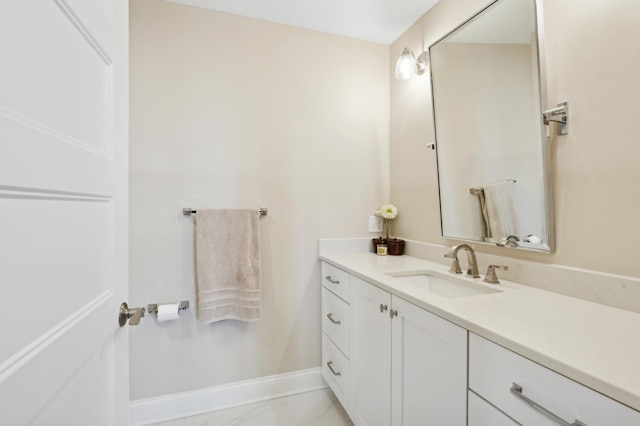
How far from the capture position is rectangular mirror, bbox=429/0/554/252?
3.74ft

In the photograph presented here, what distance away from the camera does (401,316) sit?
1.11 meters

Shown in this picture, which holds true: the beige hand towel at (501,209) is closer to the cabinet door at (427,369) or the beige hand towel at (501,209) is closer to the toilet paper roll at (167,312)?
the cabinet door at (427,369)

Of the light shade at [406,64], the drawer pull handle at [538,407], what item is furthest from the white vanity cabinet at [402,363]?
the light shade at [406,64]

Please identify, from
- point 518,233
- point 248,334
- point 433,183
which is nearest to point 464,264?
point 518,233

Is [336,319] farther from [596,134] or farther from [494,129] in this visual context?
[596,134]

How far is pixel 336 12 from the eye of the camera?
178 cm

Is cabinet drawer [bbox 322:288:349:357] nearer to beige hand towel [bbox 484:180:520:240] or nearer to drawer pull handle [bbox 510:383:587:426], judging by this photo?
beige hand towel [bbox 484:180:520:240]

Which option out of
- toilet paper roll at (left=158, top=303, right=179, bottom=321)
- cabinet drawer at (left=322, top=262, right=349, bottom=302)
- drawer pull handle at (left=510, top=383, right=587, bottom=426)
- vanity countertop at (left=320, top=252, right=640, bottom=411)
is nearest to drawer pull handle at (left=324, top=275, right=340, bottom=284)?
cabinet drawer at (left=322, top=262, right=349, bottom=302)

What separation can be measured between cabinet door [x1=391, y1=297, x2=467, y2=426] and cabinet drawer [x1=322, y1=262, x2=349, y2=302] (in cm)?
45

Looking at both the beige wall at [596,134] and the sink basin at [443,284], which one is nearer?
the beige wall at [596,134]

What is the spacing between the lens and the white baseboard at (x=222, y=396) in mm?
1643

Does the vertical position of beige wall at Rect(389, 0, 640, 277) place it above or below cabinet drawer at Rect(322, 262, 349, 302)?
above

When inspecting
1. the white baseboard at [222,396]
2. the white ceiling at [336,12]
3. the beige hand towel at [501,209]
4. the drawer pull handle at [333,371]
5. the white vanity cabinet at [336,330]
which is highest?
the white ceiling at [336,12]

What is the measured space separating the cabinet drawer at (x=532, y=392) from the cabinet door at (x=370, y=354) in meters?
0.44
